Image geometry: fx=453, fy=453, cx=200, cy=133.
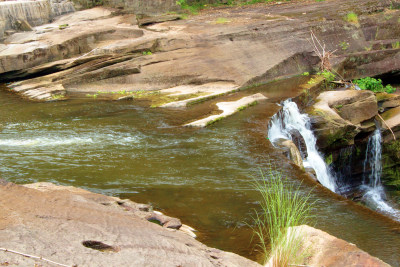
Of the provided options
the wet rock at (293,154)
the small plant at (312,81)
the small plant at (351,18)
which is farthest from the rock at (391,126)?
the small plant at (351,18)

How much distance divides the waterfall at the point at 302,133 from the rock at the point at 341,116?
0.22 metres

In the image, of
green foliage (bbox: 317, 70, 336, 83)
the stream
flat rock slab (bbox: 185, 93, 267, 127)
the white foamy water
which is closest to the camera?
the stream

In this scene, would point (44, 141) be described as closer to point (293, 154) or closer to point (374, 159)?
point (293, 154)

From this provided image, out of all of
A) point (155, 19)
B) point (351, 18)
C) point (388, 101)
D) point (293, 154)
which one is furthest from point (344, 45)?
point (293, 154)

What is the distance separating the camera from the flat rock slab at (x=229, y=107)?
33.8ft

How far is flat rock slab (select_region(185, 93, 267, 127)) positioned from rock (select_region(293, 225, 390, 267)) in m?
5.98

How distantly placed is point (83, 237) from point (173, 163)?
4.60 m

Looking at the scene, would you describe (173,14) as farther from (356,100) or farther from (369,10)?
(356,100)

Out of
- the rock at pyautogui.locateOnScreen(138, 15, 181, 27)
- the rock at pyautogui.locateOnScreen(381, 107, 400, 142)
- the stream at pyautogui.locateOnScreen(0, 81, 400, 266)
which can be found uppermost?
the rock at pyautogui.locateOnScreen(138, 15, 181, 27)

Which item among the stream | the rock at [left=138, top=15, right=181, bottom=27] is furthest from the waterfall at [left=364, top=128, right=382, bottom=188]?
the rock at [left=138, top=15, right=181, bottom=27]

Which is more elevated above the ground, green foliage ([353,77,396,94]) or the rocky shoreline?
the rocky shoreline

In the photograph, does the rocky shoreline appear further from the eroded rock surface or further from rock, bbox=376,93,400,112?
the eroded rock surface

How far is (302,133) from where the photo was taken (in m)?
11.1

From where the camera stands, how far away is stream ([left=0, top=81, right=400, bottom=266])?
5.69 metres
